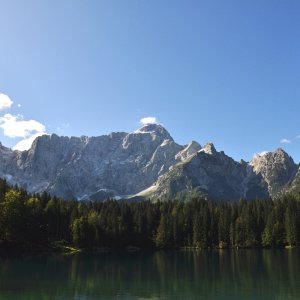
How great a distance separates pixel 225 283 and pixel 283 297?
14257 millimetres

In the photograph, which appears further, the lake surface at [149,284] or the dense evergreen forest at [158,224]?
the dense evergreen forest at [158,224]

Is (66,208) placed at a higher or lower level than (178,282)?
higher

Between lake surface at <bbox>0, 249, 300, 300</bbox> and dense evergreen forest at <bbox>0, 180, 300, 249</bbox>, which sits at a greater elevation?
dense evergreen forest at <bbox>0, 180, 300, 249</bbox>

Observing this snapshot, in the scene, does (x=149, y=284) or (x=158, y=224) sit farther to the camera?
(x=158, y=224)

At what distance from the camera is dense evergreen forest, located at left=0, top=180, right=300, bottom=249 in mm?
158000

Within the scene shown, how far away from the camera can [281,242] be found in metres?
174

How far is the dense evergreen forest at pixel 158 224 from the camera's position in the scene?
6220 inches

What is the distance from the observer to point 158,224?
7505 inches

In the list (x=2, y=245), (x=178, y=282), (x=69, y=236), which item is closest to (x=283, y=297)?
(x=178, y=282)

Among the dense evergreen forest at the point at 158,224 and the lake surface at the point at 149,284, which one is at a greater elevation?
the dense evergreen forest at the point at 158,224

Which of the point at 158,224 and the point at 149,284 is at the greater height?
the point at 158,224

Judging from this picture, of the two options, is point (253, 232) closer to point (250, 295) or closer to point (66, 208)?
point (66, 208)

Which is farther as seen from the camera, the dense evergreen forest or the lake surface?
the dense evergreen forest

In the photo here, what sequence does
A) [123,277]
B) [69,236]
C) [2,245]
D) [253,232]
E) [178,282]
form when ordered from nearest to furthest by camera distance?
[178,282], [123,277], [2,245], [69,236], [253,232]
